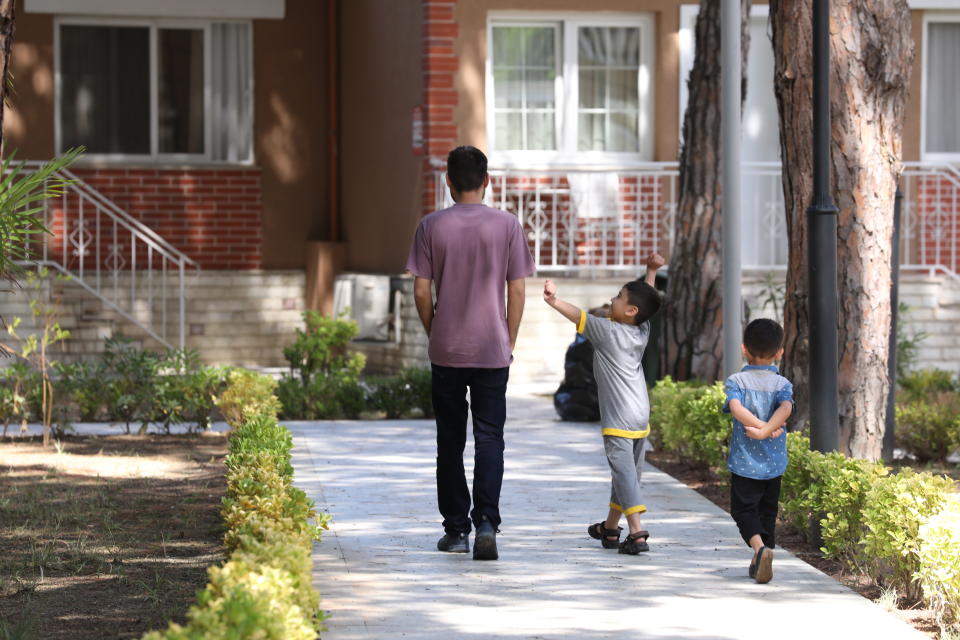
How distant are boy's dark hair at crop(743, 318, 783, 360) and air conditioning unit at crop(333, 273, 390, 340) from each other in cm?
931

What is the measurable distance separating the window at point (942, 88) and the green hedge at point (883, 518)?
10.4 m

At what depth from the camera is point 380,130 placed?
53.8ft

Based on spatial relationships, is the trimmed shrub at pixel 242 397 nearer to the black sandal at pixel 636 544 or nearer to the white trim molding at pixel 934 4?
the black sandal at pixel 636 544

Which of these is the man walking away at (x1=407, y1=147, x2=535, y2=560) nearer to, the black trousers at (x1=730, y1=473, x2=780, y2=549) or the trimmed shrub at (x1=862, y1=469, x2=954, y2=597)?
the black trousers at (x1=730, y1=473, x2=780, y2=549)

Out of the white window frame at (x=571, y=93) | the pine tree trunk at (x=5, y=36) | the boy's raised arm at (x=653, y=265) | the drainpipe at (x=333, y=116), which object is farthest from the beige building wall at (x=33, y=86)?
the boy's raised arm at (x=653, y=265)

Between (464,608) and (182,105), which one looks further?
(182,105)

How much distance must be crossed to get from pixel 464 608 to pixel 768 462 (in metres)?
1.50

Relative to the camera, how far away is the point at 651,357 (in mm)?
11570

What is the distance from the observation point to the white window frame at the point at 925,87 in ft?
54.3

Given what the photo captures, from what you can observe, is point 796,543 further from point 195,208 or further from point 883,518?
point 195,208

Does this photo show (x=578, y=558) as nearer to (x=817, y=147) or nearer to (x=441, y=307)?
(x=441, y=307)

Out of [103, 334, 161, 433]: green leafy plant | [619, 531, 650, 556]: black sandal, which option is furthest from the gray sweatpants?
[103, 334, 161, 433]: green leafy plant

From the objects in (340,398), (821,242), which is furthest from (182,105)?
(821,242)

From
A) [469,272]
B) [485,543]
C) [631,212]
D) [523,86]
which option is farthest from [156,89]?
[485,543]
